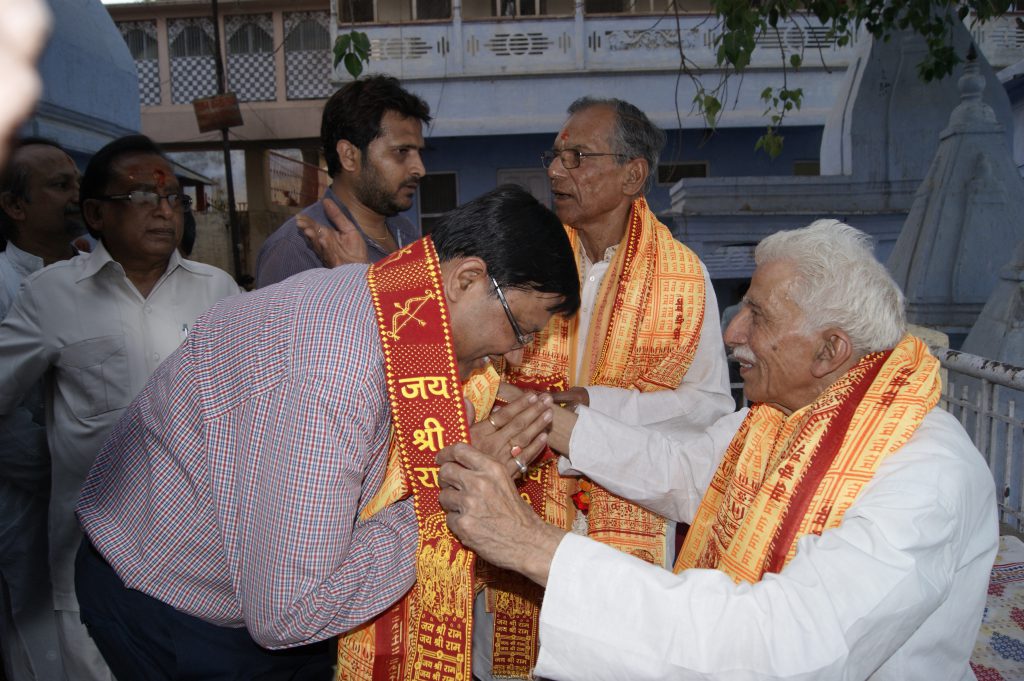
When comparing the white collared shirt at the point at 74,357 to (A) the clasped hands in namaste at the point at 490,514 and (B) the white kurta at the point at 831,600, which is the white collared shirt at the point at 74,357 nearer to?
(A) the clasped hands in namaste at the point at 490,514

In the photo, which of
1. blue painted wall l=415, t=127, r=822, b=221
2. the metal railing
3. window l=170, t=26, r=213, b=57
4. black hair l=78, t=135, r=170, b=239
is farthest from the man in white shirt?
window l=170, t=26, r=213, b=57

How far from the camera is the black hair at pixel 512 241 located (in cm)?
184

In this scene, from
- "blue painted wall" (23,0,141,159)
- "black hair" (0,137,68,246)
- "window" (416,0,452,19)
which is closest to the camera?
"black hair" (0,137,68,246)

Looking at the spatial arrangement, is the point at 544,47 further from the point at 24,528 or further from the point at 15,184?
the point at 24,528

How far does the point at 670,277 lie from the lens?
3.26 metres

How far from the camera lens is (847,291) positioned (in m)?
1.96

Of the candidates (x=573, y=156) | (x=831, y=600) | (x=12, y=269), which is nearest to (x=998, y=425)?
(x=573, y=156)

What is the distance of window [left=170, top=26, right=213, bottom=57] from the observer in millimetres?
18547

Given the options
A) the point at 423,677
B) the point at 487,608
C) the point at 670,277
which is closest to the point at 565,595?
the point at 423,677

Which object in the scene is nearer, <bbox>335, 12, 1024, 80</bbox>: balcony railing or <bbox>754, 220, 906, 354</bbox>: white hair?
<bbox>754, 220, 906, 354</bbox>: white hair

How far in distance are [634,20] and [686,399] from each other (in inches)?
502

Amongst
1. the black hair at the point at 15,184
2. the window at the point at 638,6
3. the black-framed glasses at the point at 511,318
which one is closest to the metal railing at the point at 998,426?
the black-framed glasses at the point at 511,318

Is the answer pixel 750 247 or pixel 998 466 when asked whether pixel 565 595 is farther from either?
pixel 750 247

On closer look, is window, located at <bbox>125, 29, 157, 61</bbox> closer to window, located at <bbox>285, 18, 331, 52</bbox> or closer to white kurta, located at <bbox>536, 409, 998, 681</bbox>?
window, located at <bbox>285, 18, 331, 52</bbox>
